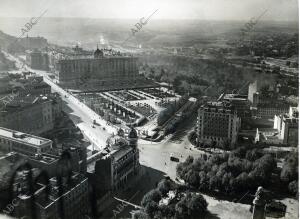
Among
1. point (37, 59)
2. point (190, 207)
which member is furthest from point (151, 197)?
point (37, 59)

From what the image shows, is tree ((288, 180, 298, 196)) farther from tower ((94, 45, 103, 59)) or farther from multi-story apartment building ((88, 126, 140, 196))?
tower ((94, 45, 103, 59))

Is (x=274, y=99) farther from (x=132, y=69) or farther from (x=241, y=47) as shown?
(x=132, y=69)

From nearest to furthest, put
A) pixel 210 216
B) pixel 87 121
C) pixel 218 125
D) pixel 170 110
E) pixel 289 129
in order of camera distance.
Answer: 1. pixel 210 216
2. pixel 289 129
3. pixel 218 125
4. pixel 87 121
5. pixel 170 110

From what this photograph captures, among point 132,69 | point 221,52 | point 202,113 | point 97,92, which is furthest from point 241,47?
point 132,69

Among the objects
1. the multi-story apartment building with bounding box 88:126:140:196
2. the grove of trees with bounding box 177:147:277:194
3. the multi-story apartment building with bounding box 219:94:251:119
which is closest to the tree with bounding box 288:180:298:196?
the grove of trees with bounding box 177:147:277:194

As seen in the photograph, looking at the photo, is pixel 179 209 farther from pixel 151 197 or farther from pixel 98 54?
pixel 98 54
